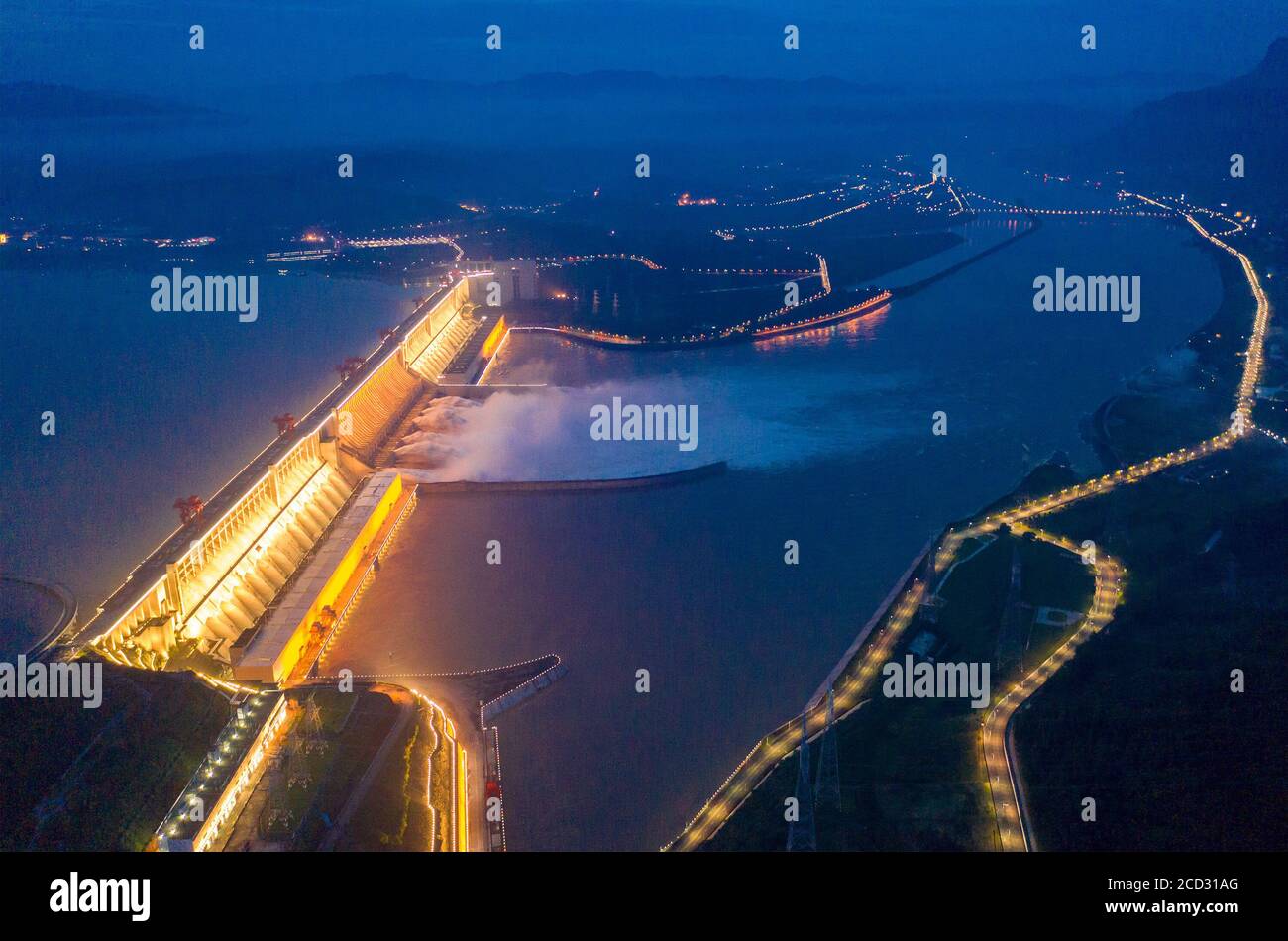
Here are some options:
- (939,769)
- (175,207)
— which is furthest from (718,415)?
(175,207)

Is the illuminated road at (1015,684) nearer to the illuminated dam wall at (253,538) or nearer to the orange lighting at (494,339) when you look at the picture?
the illuminated dam wall at (253,538)

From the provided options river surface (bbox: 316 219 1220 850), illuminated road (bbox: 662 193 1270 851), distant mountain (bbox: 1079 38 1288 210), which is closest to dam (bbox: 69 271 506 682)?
river surface (bbox: 316 219 1220 850)

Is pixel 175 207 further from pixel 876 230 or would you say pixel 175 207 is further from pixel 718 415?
pixel 718 415

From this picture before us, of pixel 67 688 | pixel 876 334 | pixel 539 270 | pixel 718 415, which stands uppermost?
pixel 539 270

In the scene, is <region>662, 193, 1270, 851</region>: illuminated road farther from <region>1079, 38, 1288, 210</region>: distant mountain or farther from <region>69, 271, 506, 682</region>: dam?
<region>1079, 38, 1288, 210</region>: distant mountain

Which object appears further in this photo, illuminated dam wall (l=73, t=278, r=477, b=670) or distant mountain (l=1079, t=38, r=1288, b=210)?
distant mountain (l=1079, t=38, r=1288, b=210)
